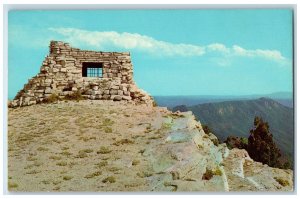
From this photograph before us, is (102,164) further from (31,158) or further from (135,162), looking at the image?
(31,158)

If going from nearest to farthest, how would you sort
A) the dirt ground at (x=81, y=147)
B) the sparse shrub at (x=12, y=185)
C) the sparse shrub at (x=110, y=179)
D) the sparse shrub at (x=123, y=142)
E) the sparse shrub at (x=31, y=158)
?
the sparse shrub at (x=110, y=179)
the dirt ground at (x=81, y=147)
the sparse shrub at (x=12, y=185)
the sparse shrub at (x=31, y=158)
the sparse shrub at (x=123, y=142)

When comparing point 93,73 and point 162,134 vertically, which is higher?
point 93,73

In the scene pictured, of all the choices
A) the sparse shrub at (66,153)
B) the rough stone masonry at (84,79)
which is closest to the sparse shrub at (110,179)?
the sparse shrub at (66,153)

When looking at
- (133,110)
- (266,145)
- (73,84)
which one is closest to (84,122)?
Result: (133,110)

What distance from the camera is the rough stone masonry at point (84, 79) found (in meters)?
14.9

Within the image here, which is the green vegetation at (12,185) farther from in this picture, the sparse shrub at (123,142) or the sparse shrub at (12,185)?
the sparse shrub at (123,142)

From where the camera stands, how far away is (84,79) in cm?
1542

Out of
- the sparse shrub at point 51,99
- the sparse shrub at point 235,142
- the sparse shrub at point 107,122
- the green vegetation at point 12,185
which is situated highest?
the sparse shrub at point 51,99

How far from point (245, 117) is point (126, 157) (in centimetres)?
273

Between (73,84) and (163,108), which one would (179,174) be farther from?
(73,84)

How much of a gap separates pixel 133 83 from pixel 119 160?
4445 millimetres

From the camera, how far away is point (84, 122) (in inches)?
Answer: 512

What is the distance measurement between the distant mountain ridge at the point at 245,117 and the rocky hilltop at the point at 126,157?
10.5 inches

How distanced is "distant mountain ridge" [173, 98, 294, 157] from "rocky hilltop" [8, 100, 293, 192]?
267 mm
